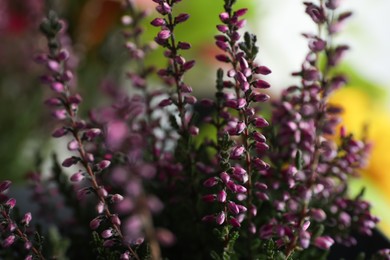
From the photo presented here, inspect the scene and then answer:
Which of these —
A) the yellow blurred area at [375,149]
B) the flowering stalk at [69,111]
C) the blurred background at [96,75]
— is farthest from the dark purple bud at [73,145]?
the yellow blurred area at [375,149]

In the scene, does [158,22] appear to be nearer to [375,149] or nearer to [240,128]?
[240,128]

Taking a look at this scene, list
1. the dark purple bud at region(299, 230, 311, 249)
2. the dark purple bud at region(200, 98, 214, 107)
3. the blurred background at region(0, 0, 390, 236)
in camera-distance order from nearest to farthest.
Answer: the dark purple bud at region(299, 230, 311, 249) < the dark purple bud at region(200, 98, 214, 107) < the blurred background at region(0, 0, 390, 236)

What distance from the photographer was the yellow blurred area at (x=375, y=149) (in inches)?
40.7

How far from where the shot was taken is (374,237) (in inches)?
21.7

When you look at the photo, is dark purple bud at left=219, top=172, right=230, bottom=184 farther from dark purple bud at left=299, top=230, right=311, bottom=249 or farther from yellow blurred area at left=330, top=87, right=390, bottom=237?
yellow blurred area at left=330, top=87, right=390, bottom=237

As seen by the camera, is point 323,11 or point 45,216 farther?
point 45,216

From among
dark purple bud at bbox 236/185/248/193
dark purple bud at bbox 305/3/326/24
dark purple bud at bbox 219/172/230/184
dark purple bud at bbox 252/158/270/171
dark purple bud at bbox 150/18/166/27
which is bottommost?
dark purple bud at bbox 236/185/248/193

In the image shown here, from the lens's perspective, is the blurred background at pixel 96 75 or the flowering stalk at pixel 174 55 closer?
the flowering stalk at pixel 174 55

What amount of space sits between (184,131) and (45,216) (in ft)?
0.68

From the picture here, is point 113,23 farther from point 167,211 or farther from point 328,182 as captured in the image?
point 328,182

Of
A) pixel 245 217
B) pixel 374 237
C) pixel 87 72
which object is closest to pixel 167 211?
pixel 245 217

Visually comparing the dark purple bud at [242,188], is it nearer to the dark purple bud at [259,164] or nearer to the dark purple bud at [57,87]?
the dark purple bud at [259,164]

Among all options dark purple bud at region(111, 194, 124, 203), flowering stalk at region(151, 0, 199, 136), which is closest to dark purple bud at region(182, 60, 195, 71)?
flowering stalk at region(151, 0, 199, 136)

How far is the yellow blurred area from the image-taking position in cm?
103
